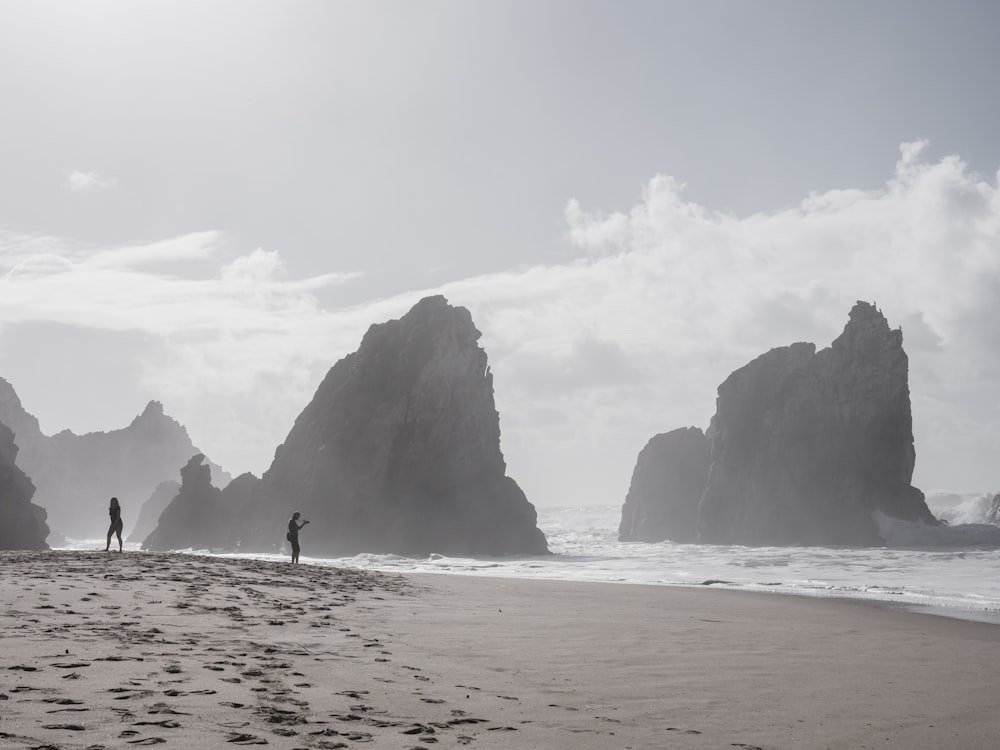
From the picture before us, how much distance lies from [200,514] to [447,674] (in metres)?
75.2

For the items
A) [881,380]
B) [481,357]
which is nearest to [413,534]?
[481,357]

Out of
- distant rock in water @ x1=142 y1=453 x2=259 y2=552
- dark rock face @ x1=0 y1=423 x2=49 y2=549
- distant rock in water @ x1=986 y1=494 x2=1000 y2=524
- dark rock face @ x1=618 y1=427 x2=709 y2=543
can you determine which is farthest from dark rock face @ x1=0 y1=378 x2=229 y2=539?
distant rock in water @ x1=986 y1=494 x2=1000 y2=524

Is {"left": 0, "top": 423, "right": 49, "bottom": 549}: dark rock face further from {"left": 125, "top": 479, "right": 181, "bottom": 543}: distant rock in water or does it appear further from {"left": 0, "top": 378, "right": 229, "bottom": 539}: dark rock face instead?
{"left": 0, "top": 378, "right": 229, "bottom": 539}: dark rock face

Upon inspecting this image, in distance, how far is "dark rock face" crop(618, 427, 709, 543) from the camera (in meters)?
112

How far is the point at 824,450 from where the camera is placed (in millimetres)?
88500

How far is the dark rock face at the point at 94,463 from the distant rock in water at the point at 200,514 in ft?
179

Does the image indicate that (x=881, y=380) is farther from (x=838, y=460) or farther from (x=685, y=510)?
(x=685, y=510)

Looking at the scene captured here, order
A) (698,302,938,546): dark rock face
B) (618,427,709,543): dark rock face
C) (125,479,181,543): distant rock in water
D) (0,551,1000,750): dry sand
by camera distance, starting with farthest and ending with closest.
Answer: (125,479,181,543): distant rock in water, (618,427,709,543): dark rock face, (698,302,938,546): dark rock face, (0,551,1000,750): dry sand

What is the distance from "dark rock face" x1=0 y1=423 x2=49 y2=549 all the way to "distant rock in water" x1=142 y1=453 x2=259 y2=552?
14345 mm

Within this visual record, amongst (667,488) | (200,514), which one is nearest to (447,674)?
(200,514)

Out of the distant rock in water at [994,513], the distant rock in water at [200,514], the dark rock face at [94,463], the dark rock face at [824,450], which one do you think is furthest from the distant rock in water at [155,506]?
the distant rock in water at [994,513]

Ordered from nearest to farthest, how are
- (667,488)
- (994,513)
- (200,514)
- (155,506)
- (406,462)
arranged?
1. (406,462)
2. (200,514)
3. (994,513)
4. (667,488)
5. (155,506)

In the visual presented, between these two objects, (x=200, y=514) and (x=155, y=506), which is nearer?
(x=200, y=514)

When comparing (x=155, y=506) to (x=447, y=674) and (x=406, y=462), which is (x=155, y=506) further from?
(x=447, y=674)
